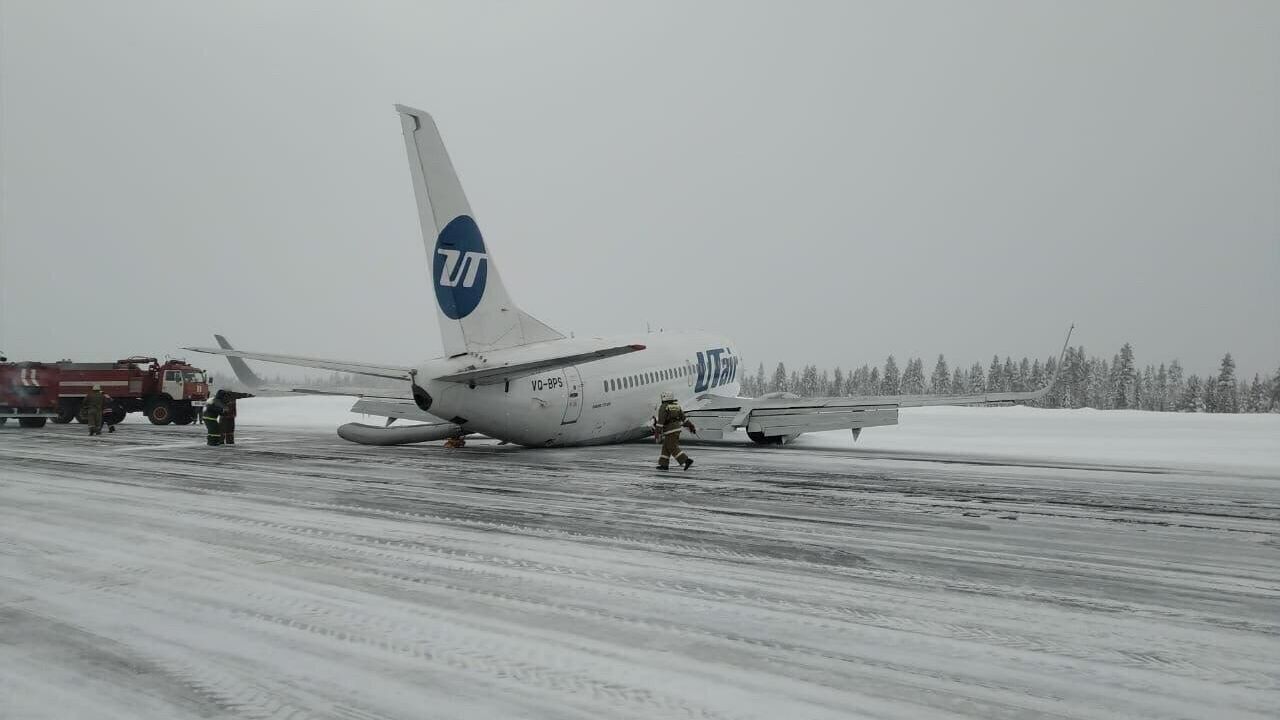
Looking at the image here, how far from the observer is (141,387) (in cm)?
3788

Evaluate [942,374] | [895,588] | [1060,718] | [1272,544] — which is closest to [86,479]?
[895,588]

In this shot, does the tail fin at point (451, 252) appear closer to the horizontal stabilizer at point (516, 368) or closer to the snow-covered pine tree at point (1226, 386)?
the horizontal stabilizer at point (516, 368)

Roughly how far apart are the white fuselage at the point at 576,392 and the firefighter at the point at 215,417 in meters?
9.37

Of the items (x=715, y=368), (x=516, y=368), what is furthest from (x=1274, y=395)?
(x=516, y=368)

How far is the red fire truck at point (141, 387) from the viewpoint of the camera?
36031 mm

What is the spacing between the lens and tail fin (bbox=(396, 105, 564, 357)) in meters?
17.8

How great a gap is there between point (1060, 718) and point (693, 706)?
1.78 m

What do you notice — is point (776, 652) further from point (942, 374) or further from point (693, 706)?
point (942, 374)

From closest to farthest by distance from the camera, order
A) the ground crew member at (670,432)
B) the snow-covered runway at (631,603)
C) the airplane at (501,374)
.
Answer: the snow-covered runway at (631,603)
the ground crew member at (670,432)
the airplane at (501,374)

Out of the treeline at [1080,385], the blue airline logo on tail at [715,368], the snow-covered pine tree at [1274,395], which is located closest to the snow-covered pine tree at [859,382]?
the treeline at [1080,385]

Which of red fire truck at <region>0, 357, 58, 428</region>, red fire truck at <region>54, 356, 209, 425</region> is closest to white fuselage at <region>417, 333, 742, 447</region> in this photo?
red fire truck at <region>54, 356, 209, 425</region>

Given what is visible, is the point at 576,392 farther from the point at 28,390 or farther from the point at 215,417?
the point at 28,390

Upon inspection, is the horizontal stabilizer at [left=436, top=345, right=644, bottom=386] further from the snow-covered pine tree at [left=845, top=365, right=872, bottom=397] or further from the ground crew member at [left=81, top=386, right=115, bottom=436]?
the snow-covered pine tree at [left=845, top=365, right=872, bottom=397]

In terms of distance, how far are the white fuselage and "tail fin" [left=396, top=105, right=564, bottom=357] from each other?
2.08 feet
